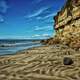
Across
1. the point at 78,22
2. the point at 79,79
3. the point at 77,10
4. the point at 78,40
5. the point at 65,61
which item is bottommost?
the point at 79,79

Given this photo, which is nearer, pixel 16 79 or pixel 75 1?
pixel 16 79

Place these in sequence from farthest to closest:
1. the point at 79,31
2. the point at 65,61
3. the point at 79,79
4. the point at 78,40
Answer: the point at 79,31 < the point at 78,40 < the point at 65,61 < the point at 79,79

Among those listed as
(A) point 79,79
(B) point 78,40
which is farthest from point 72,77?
(B) point 78,40

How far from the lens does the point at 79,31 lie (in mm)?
26734

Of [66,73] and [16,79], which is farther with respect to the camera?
[66,73]

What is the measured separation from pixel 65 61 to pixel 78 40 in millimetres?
13085

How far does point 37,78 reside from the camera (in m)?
8.65

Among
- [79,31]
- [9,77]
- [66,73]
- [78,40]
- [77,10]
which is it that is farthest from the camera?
[77,10]

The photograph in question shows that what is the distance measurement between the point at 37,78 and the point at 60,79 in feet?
3.89

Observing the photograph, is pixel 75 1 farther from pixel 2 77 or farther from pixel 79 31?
pixel 2 77

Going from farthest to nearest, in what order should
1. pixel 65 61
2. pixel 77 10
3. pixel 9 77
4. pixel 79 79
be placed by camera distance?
pixel 77 10 < pixel 65 61 < pixel 9 77 < pixel 79 79

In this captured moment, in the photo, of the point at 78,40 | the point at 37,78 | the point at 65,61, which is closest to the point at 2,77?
the point at 37,78

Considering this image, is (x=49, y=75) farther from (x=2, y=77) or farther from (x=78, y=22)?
(x=78, y=22)

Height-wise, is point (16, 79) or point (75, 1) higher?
point (75, 1)
